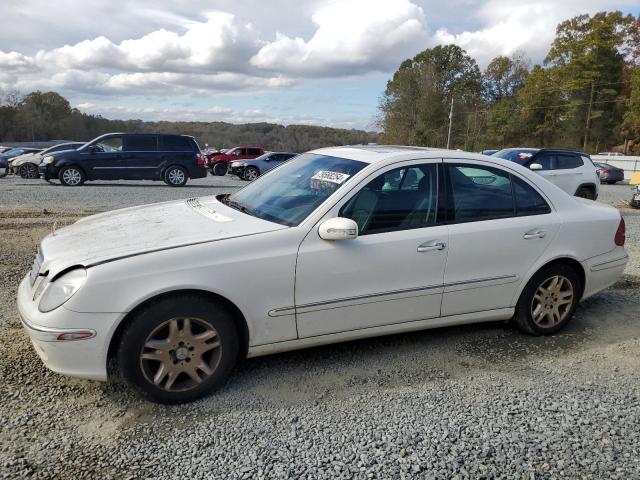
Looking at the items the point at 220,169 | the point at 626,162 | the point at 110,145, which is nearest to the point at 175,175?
the point at 110,145

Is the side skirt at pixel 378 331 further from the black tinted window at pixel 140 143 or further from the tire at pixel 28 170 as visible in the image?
the tire at pixel 28 170

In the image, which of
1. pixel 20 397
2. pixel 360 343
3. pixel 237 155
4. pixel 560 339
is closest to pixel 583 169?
pixel 560 339

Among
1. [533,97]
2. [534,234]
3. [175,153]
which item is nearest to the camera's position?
[534,234]

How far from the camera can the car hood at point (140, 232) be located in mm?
3004

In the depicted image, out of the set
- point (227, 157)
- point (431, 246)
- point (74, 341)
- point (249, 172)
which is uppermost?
point (431, 246)

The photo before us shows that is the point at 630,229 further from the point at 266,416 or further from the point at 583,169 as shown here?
the point at 266,416

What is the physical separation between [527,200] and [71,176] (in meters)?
15.5

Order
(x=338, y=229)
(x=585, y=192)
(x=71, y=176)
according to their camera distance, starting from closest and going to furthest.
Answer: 1. (x=338, y=229)
2. (x=585, y=192)
3. (x=71, y=176)

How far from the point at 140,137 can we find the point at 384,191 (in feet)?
49.7

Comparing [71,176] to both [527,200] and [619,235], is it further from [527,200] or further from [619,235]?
[619,235]

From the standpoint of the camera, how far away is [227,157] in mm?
29984

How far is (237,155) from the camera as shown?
2986cm

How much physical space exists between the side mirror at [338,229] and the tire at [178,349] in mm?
778

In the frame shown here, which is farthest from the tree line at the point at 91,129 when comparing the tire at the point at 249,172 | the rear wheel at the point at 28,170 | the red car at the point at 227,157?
the rear wheel at the point at 28,170
